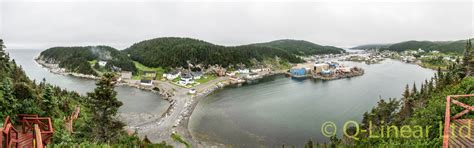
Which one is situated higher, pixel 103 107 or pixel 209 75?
pixel 103 107

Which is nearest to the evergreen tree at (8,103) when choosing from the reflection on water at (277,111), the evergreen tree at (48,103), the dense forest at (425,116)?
the evergreen tree at (48,103)

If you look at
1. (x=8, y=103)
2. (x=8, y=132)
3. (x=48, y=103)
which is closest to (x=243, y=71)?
(x=48, y=103)

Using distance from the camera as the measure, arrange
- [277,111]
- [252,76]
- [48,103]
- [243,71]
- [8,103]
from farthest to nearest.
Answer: [243,71]
[252,76]
[277,111]
[48,103]
[8,103]

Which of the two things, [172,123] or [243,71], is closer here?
[172,123]

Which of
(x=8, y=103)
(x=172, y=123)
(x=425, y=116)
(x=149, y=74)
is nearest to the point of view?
(x=8, y=103)

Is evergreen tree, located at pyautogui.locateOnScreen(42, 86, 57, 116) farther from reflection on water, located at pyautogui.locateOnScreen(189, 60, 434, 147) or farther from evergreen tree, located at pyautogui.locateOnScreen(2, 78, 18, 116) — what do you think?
reflection on water, located at pyautogui.locateOnScreen(189, 60, 434, 147)

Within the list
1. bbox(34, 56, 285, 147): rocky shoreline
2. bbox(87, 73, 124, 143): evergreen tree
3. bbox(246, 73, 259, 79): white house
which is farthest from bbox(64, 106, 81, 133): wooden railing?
bbox(246, 73, 259, 79): white house

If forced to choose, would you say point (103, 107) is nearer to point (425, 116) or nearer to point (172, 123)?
point (172, 123)

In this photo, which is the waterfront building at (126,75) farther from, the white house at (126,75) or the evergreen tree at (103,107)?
the evergreen tree at (103,107)
